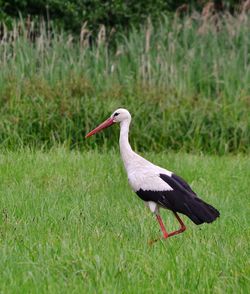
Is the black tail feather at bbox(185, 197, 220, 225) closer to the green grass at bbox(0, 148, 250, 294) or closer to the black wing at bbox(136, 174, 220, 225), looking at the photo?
the black wing at bbox(136, 174, 220, 225)

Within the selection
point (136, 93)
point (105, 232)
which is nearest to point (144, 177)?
point (105, 232)

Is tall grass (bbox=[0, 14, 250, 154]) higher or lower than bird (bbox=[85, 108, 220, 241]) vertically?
lower

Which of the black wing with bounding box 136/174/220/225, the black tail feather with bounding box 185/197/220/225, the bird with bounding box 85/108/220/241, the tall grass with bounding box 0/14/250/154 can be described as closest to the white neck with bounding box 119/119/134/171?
the bird with bounding box 85/108/220/241

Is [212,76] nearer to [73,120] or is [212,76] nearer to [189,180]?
[73,120]

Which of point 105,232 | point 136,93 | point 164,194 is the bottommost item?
point 136,93

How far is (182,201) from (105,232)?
55cm

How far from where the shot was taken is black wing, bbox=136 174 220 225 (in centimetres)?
585

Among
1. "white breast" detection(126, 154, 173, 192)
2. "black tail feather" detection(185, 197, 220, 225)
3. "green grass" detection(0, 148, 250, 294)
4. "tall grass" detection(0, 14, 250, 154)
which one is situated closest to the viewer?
"green grass" detection(0, 148, 250, 294)

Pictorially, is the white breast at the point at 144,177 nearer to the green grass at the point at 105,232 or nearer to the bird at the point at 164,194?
the bird at the point at 164,194

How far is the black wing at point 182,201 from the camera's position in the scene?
5.85 meters

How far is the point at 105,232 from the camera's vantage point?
6.04 metres

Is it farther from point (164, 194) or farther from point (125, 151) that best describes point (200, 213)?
point (125, 151)

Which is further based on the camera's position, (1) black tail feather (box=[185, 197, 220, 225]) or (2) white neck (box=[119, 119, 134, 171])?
(2) white neck (box=[119, 119, 134, 171])

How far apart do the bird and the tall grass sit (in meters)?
3.85
